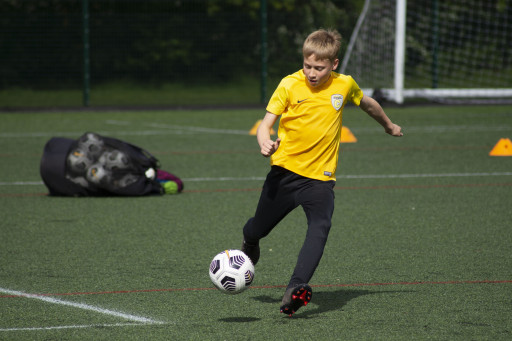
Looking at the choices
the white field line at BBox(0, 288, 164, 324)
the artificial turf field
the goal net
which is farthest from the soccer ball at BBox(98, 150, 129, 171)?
the goal net

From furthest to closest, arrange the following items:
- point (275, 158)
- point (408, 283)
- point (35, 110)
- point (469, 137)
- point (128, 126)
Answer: point (35, 110), point (128, 126), point (469, 137), point (408, 283), point (275, 158)

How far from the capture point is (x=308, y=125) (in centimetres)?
486

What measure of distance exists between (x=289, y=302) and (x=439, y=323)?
0.82 meters

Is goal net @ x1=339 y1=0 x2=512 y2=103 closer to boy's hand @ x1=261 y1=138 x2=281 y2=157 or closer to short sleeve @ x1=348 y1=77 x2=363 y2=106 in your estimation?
short sleeve @ x1=348 y1=77 x2=363 y2=106

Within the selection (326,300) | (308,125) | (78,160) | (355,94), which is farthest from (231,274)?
(78,160)

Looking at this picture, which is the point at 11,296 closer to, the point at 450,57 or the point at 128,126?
the point at 128,126

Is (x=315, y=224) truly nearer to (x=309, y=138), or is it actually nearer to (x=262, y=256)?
(x=309, y=138)

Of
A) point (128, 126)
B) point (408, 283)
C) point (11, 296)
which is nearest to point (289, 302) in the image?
point (408, 283)

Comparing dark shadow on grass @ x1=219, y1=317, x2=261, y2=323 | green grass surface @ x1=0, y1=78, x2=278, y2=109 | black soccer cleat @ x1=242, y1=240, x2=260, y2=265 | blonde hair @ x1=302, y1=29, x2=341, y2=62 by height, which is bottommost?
green grass surface @ x1=0, y1=78, x2=278, y2=109

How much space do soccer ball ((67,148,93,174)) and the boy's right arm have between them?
4116 millimetres

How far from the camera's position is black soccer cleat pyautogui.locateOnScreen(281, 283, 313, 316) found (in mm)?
4391

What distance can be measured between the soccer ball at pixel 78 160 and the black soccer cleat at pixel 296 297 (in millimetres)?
4543

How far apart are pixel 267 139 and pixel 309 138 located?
0.40 m

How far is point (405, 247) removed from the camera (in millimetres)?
6438
